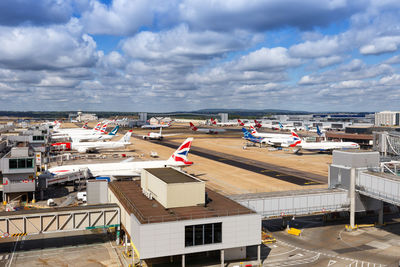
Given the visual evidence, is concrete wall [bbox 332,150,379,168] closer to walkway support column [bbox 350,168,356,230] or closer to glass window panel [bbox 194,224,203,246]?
walkway support column [bbox 350,168,356,230]

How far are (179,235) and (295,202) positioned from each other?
21895 millimetres

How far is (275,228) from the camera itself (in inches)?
2172

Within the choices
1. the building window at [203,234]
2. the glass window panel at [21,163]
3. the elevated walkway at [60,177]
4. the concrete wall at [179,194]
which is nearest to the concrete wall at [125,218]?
the concrete wall at [179,194]

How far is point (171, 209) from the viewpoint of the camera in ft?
131

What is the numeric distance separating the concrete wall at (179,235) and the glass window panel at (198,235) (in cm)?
53

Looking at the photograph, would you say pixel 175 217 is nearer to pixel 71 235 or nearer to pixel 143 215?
pixel 143 215

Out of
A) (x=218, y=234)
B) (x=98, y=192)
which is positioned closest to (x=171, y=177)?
(x=218, y=234)

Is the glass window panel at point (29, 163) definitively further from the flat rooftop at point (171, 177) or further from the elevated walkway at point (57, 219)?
the flat rooftop at point (171, 177)

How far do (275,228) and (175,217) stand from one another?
2420 centimetres

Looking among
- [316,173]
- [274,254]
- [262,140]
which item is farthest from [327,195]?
[262,140]

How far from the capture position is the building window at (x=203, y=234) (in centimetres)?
3684

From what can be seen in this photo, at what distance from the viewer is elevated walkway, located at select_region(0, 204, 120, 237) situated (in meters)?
39.8

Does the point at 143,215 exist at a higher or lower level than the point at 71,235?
higher

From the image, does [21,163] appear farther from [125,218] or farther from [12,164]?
[125,218]
